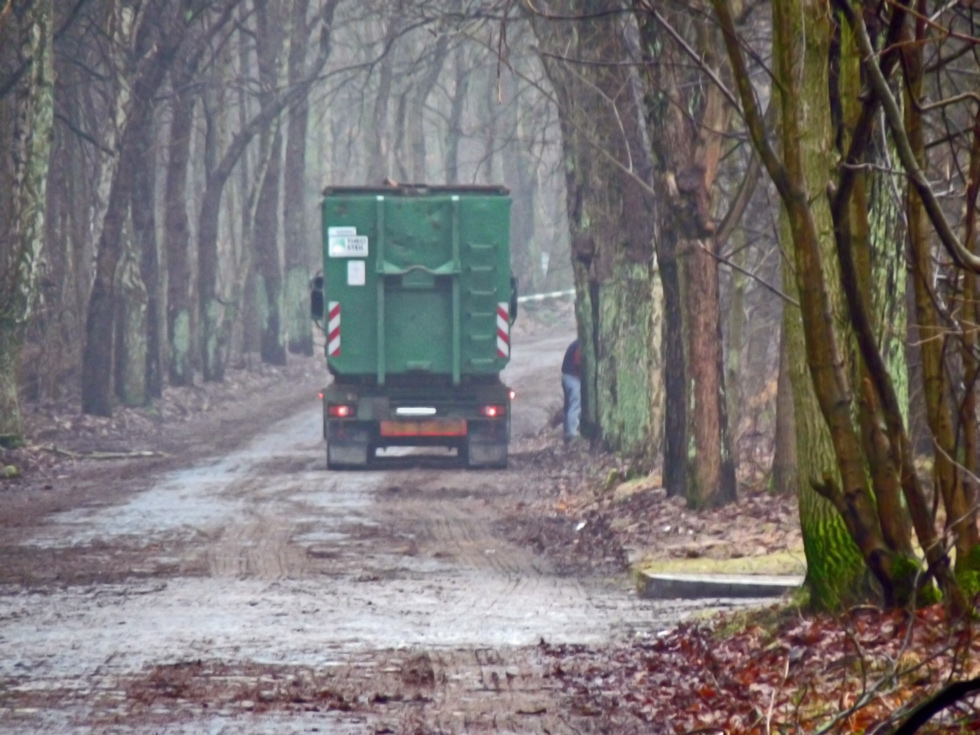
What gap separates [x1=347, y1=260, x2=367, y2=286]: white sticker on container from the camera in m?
19.9

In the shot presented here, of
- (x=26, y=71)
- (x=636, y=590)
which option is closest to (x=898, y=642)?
(x=636, y=590)

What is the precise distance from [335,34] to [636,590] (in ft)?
151

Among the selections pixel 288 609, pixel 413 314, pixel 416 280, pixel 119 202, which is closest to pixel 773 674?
pixel 288 609

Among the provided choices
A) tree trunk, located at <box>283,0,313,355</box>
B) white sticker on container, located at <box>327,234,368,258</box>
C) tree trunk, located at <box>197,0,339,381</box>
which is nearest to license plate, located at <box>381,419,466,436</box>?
white sticker on container, located at <box>327,234,368,258</box>

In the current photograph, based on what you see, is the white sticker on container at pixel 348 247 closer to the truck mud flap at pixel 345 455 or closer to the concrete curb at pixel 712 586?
the truck mud flap at pixel 345 455

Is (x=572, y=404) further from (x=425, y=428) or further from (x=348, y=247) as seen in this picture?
(x=348, y=247)

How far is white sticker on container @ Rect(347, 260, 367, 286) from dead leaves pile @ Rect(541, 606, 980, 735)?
12.0 metres

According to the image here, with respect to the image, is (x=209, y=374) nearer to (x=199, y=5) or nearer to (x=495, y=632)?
(x=199, y=5)

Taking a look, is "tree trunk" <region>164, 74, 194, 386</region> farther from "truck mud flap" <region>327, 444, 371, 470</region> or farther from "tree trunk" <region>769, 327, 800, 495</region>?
"tree trunk" <region>769, 327, 800, 495</region>

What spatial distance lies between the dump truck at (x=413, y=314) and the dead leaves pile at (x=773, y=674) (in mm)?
11783

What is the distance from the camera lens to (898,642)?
22.3 feet

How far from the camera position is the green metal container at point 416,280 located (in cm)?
1986

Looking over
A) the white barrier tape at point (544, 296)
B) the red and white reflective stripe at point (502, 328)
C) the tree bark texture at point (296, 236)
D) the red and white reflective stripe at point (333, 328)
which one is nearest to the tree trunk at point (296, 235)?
the tree bark texture at point (296, 236)

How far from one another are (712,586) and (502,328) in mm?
9979
